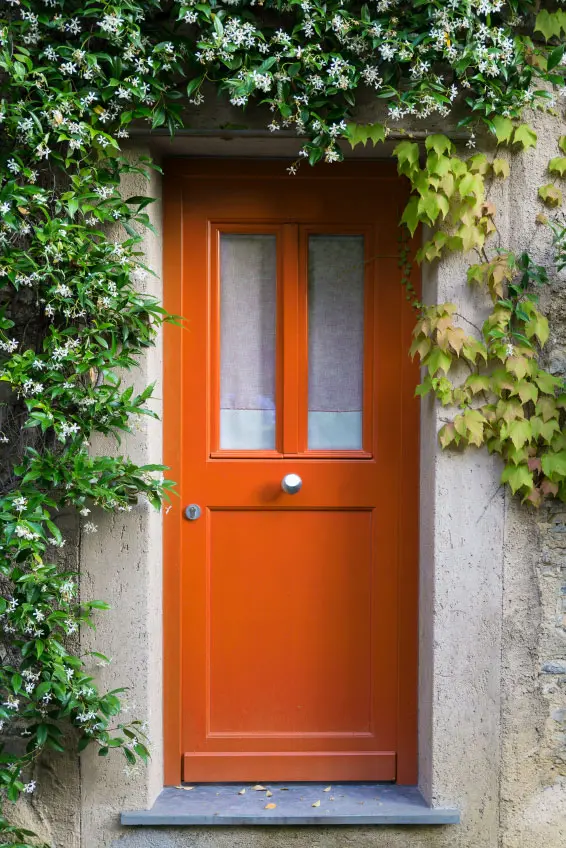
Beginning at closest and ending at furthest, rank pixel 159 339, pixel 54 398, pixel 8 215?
pixel 8 215, pixel 54 398, pixel 159 339

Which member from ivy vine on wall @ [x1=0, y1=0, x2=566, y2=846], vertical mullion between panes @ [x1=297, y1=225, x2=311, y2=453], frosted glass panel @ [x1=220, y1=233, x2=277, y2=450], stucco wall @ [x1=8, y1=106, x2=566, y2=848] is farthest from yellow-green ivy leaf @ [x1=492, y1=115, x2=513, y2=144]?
frosted glass panel @ [x1=220, y1=233, x2=277, y2=450]

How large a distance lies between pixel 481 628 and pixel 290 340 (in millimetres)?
1346

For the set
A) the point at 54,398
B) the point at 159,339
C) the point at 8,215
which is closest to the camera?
the point at 8,215

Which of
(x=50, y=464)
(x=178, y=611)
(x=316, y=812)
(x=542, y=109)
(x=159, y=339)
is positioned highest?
(x=542, y=109)

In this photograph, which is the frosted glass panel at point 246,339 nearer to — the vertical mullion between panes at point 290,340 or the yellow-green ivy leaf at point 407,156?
the vertical mullion between panes at point 290,340

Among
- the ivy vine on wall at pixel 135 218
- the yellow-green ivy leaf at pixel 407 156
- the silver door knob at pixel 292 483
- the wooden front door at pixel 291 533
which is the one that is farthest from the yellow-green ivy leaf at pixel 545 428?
the yellow-green ivy leaf at pixel 407 156

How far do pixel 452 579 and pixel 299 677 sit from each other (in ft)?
2.51

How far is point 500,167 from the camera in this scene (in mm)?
2861

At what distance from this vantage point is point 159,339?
305 cm

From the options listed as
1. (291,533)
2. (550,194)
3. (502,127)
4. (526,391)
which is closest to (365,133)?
(502,127)

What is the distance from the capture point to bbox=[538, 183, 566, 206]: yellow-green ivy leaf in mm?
2885

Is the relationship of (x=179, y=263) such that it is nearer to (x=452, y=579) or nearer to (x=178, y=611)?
(x=178, y=611)

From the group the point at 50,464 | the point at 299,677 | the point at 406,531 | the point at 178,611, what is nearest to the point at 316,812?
the point at 299,677

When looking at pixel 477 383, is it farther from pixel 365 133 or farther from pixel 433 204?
pixel 365 133
